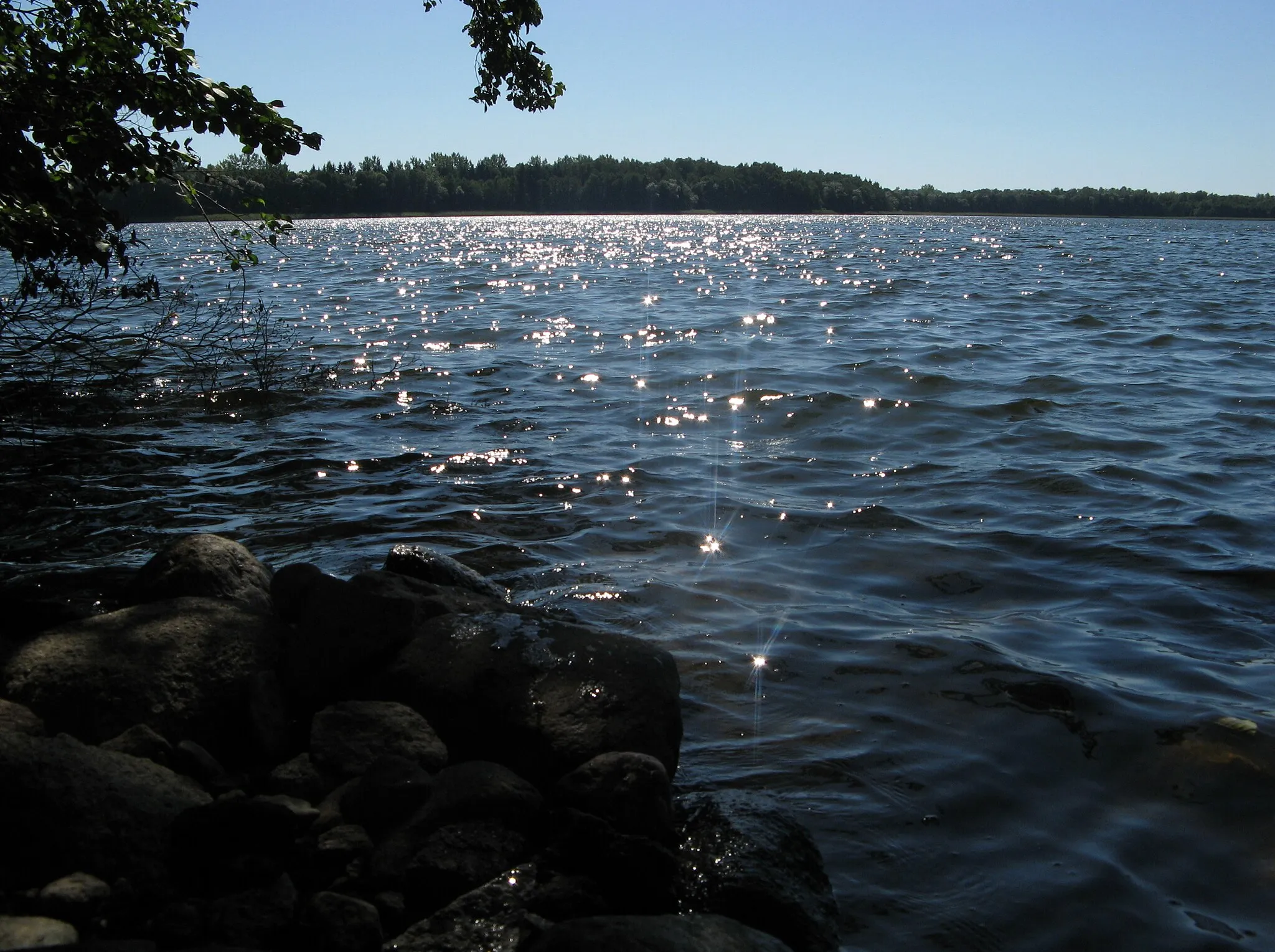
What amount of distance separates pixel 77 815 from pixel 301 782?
2.27 feet

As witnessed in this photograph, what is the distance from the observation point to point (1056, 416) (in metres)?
10.6

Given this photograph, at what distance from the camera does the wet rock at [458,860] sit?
3016mm

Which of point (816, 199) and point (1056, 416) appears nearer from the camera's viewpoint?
point (1056, 416)

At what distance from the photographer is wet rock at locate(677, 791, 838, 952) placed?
3.17 meters

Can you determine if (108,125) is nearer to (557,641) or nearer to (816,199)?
(557,641)

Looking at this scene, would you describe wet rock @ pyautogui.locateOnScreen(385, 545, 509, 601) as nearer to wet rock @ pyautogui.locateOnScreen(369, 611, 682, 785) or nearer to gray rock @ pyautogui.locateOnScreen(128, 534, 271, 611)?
gray rock @ pyautogui.locateOnScreen(128, 534, 271, 611)

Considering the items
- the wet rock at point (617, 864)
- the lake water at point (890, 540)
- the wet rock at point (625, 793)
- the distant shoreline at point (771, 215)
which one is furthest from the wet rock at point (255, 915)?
the distant shoreline at point (771, 215)

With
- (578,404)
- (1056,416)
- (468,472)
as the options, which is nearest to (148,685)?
(468,472)

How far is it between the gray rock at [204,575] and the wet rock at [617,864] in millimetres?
2111

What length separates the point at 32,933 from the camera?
264 cm

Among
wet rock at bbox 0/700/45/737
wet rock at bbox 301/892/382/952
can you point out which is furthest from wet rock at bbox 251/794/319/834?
wet rock at bbox 0/700/45/737

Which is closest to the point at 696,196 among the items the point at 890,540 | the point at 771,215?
the point at 771,215

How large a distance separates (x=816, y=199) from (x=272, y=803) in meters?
119

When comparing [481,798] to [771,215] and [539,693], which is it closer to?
[539,693]
